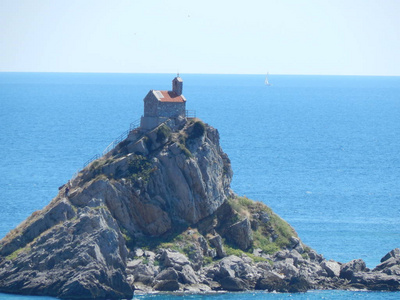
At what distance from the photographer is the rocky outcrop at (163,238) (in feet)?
232

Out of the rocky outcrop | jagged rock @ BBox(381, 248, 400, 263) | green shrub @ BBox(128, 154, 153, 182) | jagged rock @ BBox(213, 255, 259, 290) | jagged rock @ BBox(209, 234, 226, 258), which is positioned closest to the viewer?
the rocky outcrop

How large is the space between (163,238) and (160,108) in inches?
514

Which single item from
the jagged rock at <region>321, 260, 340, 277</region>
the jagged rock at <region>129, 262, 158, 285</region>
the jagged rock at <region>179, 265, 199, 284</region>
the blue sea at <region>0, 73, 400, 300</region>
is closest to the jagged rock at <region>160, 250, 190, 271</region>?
the jagged rock at <region>179, 265, 199, 284</region>

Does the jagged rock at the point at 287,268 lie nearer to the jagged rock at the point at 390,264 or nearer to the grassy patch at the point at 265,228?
the grassy patch at the point at 265,228

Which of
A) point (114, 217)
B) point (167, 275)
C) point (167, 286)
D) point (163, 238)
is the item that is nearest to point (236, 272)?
point (167, 275)

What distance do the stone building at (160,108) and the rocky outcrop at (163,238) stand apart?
103 centimetres

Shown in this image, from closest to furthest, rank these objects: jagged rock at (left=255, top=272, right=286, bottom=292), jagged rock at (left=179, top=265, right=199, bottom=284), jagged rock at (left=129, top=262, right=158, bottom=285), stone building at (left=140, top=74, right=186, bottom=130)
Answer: jagged rock at (left=129, top=262, right=158, bottom=285), jagged rock at (left=179, top=265, right=199, bottom=284), jagged rock at (left=255, top=272, right=286, bottom=292), stone building at (left=140, top=74, right=186, bottom=130)

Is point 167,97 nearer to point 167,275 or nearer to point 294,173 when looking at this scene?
point 167,275

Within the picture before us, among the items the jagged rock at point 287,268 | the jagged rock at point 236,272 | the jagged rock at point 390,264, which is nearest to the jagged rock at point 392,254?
the jagged rock at point 390,264

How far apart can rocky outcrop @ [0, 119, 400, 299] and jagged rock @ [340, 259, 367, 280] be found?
10 centimetres

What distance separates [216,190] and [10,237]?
1943 centimetres

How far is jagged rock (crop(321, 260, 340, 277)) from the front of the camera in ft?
256

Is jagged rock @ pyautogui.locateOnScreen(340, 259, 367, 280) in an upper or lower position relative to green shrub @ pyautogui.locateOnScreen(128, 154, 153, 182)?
lower

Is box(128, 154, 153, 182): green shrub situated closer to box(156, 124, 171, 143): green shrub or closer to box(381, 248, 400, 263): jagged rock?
box(156, 124, 171, 143): green shrub
